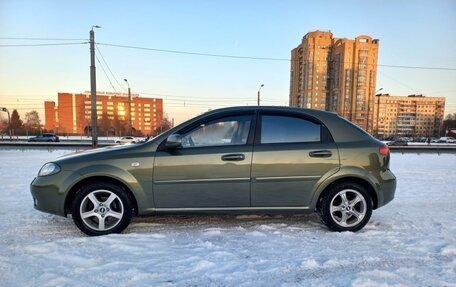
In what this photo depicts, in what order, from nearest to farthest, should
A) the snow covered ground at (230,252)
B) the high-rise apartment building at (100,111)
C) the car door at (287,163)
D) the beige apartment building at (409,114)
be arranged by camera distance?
the snow covered ground at (230,252), the car door at (287,163), the high-rise apartment building at (100,111), the beige apartment building at (409,114)

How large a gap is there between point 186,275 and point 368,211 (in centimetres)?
256

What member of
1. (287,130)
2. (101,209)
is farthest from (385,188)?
(101,209)

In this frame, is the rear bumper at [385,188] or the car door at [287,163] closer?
the car door at [287,163]

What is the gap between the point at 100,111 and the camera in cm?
8512

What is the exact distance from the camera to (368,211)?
376 centimetres

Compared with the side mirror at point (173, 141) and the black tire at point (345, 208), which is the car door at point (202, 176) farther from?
the black tire at point (345, 208)

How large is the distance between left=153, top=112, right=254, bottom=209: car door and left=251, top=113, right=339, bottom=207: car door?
0.15 meters

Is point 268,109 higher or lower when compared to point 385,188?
higher

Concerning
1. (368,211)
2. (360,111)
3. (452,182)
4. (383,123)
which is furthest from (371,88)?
(368,211)

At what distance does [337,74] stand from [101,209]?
75377 mm

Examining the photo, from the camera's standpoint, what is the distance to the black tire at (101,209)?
11.5ft

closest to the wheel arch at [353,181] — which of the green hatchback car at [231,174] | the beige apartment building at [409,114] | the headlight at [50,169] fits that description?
the green hatchback car at [231,174]

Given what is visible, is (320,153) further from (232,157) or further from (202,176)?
(202,176)

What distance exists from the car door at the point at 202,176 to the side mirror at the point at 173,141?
8cm
